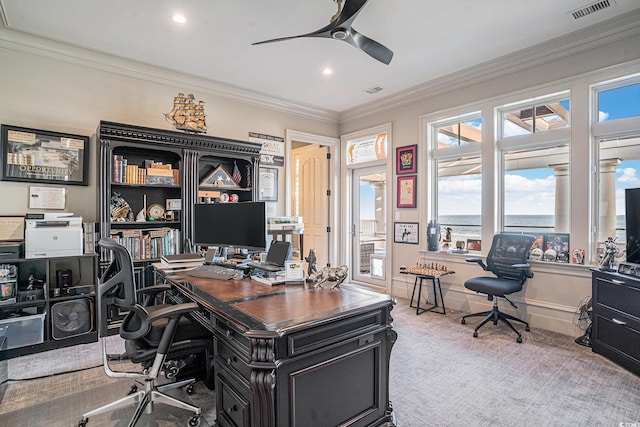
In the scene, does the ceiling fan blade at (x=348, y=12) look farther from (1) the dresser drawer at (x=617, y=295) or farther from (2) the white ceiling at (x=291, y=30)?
(1) the dresser drawer at (x=617, y=295)

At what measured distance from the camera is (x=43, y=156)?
326cm

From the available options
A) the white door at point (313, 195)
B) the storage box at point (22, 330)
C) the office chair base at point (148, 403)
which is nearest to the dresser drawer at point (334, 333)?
the office chair base at point (148, 403)

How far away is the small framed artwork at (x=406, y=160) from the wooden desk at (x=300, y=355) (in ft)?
10.5

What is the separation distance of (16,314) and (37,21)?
263 cm

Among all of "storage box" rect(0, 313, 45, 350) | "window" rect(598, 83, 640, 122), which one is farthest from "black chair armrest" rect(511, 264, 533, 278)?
"storage box" rect(0, 313, 45, 350)

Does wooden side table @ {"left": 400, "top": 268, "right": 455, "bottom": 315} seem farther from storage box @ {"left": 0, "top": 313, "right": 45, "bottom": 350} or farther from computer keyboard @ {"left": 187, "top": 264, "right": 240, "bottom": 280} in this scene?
storage box @ {"left": 0, "top": 313, "right": 45, "bottom": 350}

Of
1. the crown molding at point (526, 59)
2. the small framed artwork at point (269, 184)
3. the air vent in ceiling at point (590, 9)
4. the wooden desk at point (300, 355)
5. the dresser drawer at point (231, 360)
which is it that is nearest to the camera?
the wooden desk at point (300, 355)

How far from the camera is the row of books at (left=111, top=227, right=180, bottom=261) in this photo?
355 cm

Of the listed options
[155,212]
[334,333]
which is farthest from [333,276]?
[155,212]

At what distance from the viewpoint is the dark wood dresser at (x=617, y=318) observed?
2.55 m

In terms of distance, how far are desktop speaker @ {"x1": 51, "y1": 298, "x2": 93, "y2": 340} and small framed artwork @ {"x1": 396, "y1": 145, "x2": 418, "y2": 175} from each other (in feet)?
13.6

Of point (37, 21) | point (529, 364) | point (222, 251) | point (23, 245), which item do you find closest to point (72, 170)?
point (23, 245)

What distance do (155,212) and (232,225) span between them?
1.69 meters

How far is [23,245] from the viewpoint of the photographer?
2947 mm
